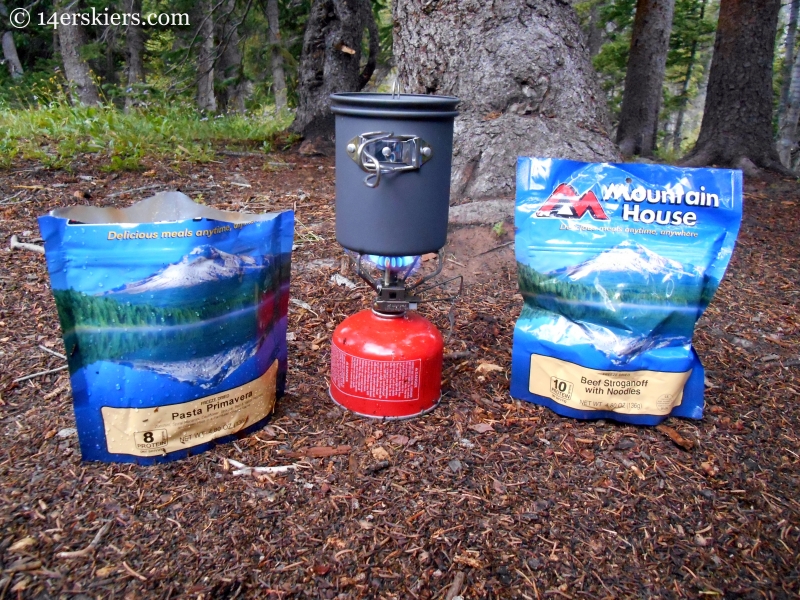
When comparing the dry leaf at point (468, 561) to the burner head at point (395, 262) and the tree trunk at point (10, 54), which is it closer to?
the burner head at point (395, 262)

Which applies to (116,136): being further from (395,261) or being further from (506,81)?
(395,261)

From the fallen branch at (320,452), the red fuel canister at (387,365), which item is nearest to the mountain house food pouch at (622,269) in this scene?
the red fuel canister at (387,365)

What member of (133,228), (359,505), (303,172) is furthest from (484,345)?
(303,172)

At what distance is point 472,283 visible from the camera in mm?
3295

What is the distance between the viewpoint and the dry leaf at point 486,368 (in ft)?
8.43

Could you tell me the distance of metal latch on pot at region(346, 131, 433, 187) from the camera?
193 cm

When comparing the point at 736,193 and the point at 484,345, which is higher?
the point at 736,193

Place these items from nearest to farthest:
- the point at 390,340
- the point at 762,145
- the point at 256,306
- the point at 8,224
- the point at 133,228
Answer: the point at 133,228, the point at 256,306, the point at 390,340, the point at 8,224, the point at 762,145

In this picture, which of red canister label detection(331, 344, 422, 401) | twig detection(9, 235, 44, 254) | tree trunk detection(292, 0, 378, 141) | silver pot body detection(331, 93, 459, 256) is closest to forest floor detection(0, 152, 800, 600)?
red canister label detection(331, 344, 422, 401)

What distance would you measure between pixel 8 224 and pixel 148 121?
239 centimetres

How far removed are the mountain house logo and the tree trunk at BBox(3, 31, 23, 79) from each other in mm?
15776

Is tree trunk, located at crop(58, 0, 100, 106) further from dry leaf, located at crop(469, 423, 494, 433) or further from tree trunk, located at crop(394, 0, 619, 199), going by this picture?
dry leaf, located at crop(469, 423, 494, 433)

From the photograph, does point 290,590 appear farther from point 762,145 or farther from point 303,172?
point 762,145

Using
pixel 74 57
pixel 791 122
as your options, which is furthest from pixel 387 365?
pixel 74 57
